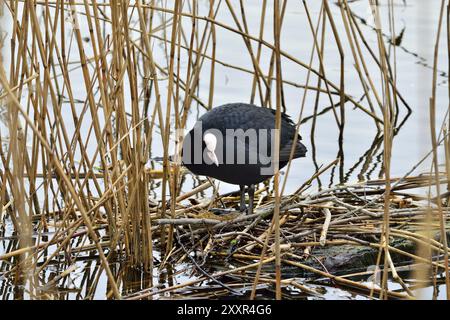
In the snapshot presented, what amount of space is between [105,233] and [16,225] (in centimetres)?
46

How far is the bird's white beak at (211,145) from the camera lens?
415cm

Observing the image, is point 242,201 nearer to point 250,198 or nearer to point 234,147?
point 250,198

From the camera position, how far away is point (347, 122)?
6309mm

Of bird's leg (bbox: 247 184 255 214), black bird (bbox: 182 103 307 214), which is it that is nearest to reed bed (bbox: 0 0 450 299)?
bird's leg (bbox: 247 184 255 214)

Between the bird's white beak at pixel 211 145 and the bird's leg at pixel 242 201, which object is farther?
the bird's leg at pixel 242 201

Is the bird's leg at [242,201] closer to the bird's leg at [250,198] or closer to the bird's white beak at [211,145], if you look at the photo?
the bird's leg at [250,198]

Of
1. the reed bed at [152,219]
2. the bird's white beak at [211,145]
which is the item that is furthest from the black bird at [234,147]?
the reed bed at [152,219]

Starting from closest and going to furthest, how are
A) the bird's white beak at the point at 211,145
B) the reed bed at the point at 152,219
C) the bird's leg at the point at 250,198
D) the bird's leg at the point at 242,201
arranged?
the reed bed at the point at 152,219, the bird's white beak at the point at 211,145, the bird's leg at the point at 250,198, the bird's leg at the point at 242,201

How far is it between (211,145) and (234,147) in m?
0.17

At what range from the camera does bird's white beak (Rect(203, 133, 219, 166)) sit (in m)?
4.15

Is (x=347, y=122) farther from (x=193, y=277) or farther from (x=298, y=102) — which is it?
(x=193, y=277)

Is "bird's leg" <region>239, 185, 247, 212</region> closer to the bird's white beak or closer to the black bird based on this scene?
the black bird
